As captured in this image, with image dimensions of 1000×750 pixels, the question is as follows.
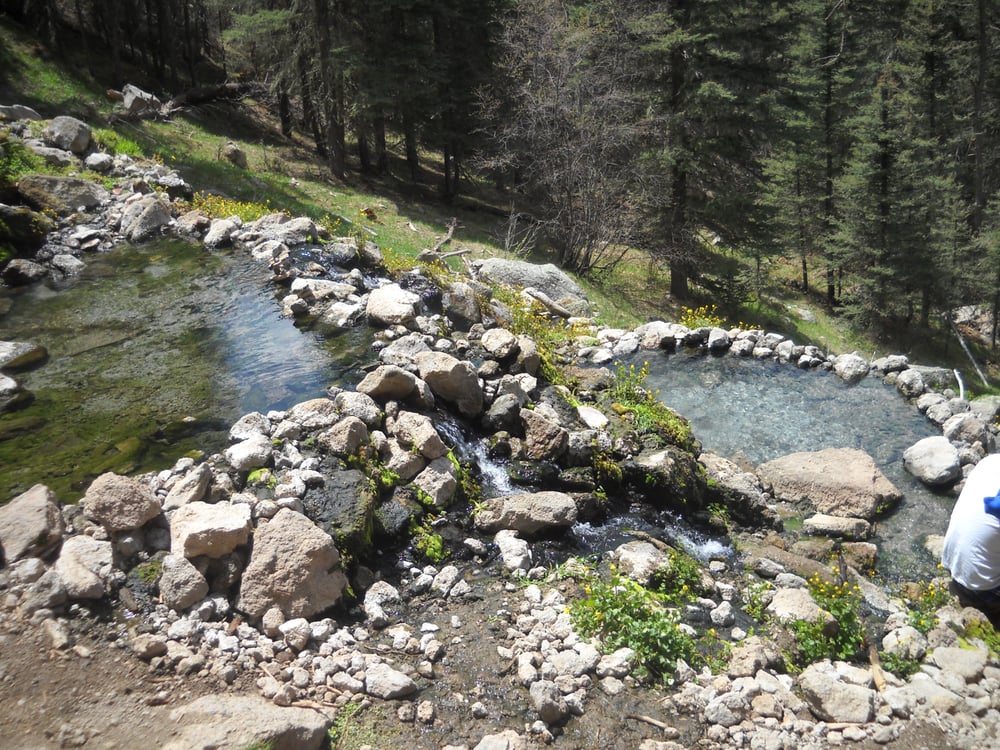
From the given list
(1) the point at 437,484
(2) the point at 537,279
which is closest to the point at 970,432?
(2) the point at 537,279

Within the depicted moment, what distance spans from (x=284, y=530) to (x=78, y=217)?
1097cm

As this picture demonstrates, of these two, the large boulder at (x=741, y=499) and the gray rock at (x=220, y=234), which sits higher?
the gray rock at (x=220, y=234)

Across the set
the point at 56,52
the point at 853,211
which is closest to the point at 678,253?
the point at 853,211

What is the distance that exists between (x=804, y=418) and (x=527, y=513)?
23.3ft

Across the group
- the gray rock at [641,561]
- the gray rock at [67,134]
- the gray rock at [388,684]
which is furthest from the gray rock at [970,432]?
the gray rock at [67,134]

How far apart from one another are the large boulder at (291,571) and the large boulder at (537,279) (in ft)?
32.1

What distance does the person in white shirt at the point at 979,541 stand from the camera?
6.48 meters

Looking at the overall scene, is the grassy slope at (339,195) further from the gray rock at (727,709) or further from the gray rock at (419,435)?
the gray rock at (727,709)

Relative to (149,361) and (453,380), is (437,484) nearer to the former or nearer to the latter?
(453,380)

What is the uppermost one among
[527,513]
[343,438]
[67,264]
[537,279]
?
[67,264]

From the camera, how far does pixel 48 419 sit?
750 cm

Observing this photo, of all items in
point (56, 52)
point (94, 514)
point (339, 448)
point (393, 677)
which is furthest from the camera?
point (56, 52)

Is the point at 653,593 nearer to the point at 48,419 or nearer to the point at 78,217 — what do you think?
the point at 48,419

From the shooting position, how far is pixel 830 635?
6.08m
